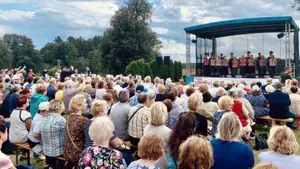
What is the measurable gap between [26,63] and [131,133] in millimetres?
67396

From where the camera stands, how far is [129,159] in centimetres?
422

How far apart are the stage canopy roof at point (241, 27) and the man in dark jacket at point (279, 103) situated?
28.3 ft

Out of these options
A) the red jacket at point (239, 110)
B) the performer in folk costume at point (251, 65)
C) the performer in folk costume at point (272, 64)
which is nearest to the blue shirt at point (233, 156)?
the red jacket at point (239, 110)

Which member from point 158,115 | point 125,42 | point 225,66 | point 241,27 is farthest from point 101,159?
point 125,42

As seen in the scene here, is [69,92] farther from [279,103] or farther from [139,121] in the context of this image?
[279,103]

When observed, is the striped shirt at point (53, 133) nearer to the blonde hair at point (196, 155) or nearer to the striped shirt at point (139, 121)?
the striped shirt at point (139, 121)

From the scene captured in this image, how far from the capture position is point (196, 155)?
2730 mm

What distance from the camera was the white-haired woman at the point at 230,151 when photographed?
10.4 feet

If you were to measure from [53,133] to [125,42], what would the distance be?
32.5 meters

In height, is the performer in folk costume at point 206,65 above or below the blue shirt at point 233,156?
above

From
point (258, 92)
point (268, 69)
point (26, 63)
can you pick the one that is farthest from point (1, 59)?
point (258, 92)

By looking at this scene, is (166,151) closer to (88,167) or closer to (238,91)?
(88,167)

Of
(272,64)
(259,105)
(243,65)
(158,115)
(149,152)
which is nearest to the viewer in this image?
(149,152)

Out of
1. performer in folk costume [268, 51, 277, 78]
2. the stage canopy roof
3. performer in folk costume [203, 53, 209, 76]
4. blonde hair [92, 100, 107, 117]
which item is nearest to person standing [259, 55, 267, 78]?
performer in folk costume [268, 51, 277, 78]
